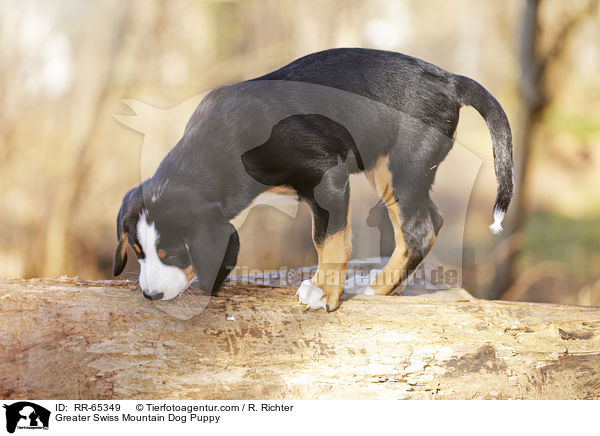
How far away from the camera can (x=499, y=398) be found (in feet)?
6.36

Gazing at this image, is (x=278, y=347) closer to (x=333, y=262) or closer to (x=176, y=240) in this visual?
(x=333, y=262)

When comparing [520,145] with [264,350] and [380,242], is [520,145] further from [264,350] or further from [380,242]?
[264,350]

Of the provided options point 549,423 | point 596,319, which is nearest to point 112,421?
point 549,423

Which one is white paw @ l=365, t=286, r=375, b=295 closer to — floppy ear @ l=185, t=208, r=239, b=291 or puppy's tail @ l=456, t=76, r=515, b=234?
puppy's tail @ l=456, t=76, r=515, b=234

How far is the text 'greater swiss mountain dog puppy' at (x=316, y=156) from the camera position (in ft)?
6.30

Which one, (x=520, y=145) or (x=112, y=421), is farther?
(x=520, y=145)

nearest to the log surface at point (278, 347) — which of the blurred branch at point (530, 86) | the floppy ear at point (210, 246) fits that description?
the floppy ear at point (210, 246)

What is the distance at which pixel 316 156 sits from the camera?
2.09 metres

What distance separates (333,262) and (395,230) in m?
0.43

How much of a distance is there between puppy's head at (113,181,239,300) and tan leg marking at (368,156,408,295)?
2.36 feet

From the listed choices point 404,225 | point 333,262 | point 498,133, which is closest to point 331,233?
point 333,262

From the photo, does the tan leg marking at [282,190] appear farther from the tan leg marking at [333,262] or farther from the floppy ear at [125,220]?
the floppy ear at [125,220]

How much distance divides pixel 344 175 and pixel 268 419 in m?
0.99

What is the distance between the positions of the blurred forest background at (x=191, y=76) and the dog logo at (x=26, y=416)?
1.74m
